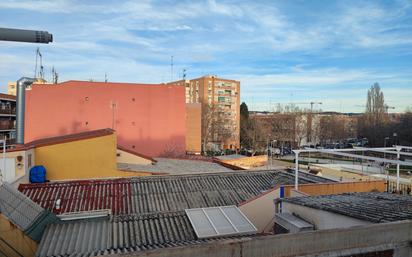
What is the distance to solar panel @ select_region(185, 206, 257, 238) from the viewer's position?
810 cm

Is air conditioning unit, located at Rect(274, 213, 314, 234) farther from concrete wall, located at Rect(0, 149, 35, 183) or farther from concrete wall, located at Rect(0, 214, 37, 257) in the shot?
concrete wall, located at Rect(0, 149, 35, 183)

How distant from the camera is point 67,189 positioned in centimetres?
1118

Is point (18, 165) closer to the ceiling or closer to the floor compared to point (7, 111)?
closer to the floor

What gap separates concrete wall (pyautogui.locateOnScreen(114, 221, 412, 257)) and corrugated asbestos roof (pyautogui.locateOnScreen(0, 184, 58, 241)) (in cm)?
595

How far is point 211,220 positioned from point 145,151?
21342 mm

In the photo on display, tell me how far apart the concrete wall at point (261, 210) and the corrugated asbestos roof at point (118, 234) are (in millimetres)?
1937

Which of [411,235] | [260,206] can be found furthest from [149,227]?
[411,235]

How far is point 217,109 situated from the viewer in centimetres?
5975

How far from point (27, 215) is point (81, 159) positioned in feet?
21.6

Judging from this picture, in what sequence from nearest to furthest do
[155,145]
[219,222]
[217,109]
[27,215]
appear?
[27,215], [219,222], [155,145], [217,109]

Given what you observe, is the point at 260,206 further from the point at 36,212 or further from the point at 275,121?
the point at 275,121

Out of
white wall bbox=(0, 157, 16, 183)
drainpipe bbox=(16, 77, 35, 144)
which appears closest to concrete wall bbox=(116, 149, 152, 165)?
drainpipe bbox=(16, 77, 35, 144)

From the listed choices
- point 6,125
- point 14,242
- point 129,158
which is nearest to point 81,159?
point 129,158

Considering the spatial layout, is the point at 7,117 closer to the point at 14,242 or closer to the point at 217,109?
the point at 217,109
